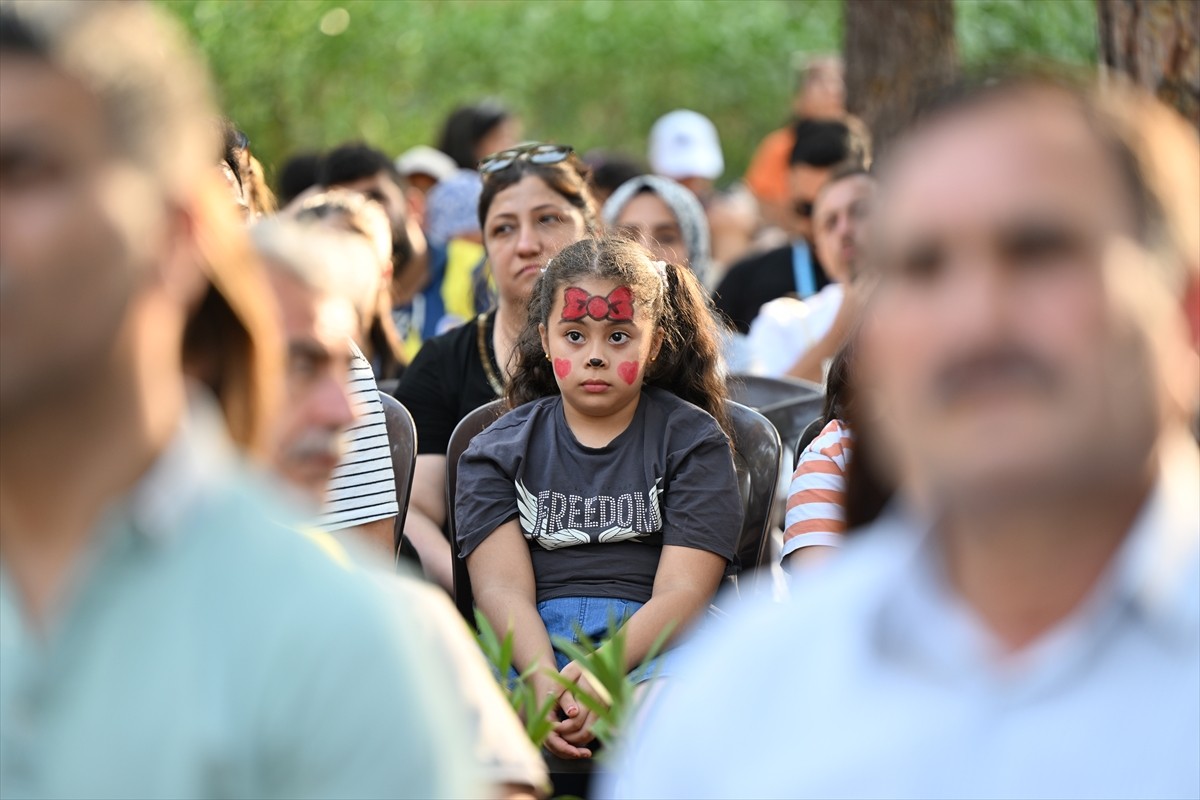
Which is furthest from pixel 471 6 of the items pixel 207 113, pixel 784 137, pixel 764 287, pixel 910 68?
pixel 207 113

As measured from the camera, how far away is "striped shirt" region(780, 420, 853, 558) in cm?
362

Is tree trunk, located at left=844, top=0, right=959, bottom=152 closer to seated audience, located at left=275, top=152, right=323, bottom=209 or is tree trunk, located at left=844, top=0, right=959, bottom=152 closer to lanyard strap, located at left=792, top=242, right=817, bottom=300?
lanyard strap, located at left=792, top=242, right=817, bottom=300

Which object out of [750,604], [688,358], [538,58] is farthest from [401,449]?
Result: [538,58]

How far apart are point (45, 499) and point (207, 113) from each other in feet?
1.04

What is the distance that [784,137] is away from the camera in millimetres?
10641

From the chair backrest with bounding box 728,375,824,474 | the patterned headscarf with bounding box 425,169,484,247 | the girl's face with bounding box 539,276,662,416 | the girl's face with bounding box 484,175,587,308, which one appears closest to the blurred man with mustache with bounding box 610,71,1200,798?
the girl's face with bounding box 539,276,662,416

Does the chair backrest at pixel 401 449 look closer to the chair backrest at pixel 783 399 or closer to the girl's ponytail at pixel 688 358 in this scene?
the girl's ponytail at pixel 688 358

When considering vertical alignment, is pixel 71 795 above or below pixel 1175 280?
below

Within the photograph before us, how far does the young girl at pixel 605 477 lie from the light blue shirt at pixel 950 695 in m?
2.58

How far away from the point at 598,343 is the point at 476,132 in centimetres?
597

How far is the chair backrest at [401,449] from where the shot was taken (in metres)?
4.32

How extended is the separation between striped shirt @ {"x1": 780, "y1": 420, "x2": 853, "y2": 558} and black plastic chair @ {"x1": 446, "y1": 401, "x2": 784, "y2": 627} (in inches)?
23.9

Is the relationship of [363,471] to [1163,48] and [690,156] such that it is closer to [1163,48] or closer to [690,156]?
[1163,48]

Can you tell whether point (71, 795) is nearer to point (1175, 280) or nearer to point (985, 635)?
point (985, 635)
